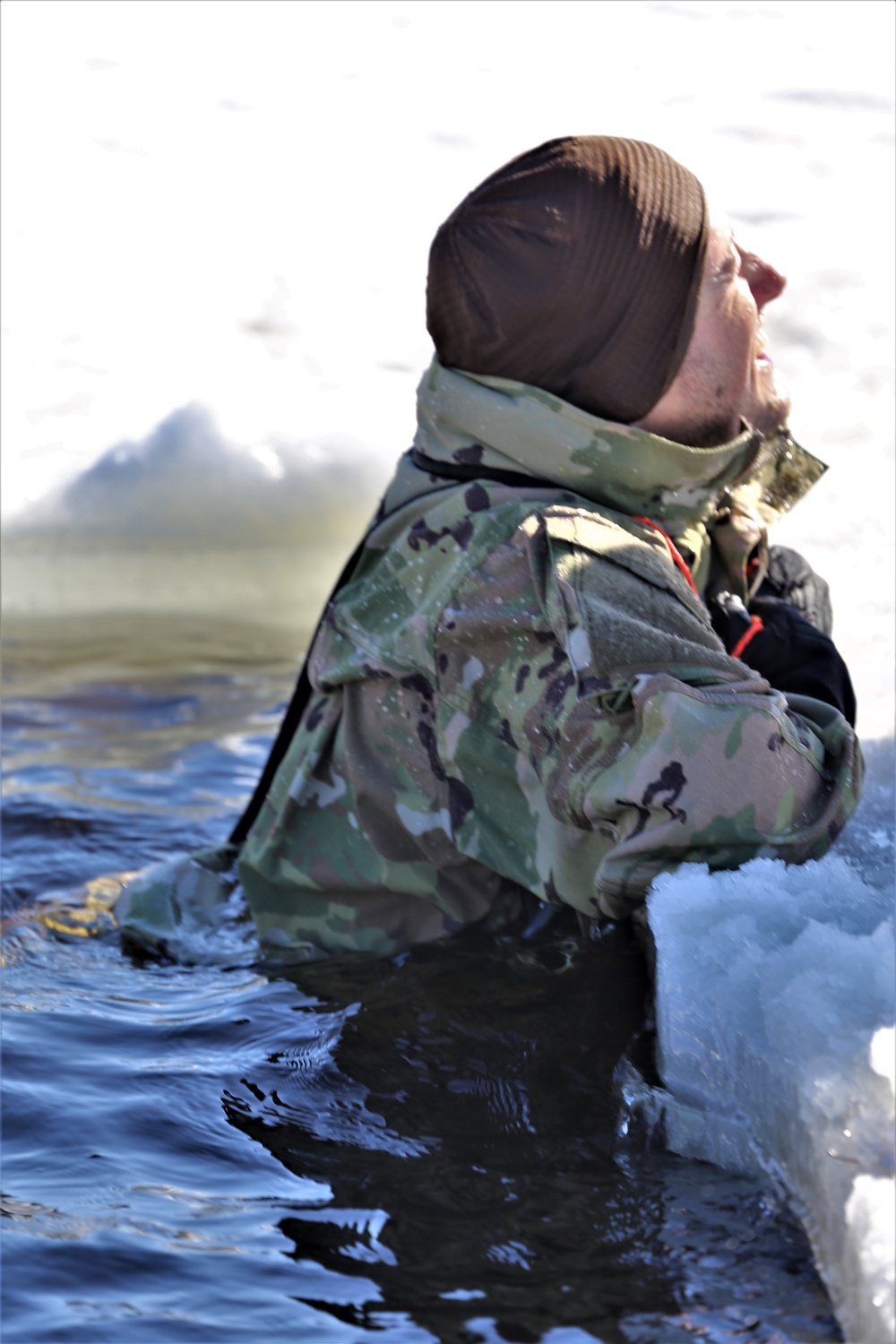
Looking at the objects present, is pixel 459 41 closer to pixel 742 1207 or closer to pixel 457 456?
pixel 457 456

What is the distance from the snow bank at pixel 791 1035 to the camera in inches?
54.7

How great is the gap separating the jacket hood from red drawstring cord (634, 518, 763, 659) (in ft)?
0.05

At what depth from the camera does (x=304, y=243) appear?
272 inches

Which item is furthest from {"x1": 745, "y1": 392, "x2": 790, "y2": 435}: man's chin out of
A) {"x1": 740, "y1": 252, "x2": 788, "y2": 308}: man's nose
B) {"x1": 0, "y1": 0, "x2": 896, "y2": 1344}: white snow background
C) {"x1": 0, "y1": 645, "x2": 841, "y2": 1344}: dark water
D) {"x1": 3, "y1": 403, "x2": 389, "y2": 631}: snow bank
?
{"x1": 3, "y1": 403, "x2": 389, "y2": 631}: snow bank

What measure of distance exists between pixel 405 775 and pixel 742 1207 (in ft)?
2.54

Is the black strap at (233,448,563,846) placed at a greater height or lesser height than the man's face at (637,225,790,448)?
lesser

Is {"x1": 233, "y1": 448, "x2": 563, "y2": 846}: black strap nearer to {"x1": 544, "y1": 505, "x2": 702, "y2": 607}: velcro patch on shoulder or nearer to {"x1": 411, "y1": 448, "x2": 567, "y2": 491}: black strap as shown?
{"x1": 411, "y1": 448, "x2": 567, "y2": 491}: black strap

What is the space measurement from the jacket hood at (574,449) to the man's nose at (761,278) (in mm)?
281

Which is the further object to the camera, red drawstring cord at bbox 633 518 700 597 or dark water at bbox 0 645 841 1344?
red drawstring cord at bbox 633 518 700 597

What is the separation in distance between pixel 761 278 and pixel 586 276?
1.32 ft

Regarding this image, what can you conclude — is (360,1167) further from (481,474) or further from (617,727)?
(481,474)

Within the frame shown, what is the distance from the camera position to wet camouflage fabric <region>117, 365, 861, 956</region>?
1.69m

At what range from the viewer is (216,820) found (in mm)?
3648

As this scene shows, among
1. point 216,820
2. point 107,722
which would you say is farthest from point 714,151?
point 216,820
